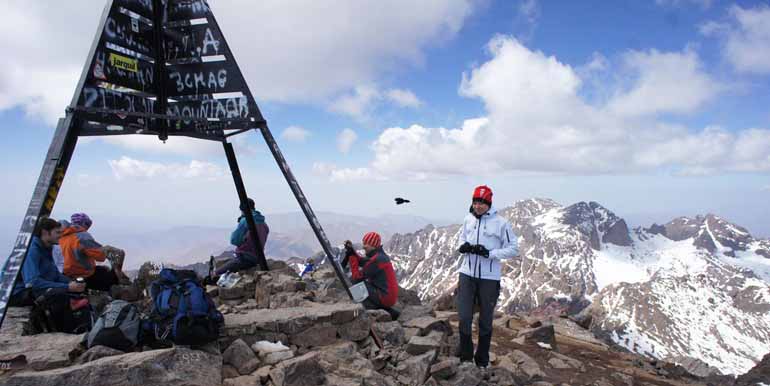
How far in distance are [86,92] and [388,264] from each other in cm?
719

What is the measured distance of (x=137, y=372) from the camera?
5016 millimetres

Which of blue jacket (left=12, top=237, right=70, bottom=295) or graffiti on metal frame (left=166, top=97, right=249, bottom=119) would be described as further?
graffiti on metal frame (left=166, top=97, right=249, bottom=119)

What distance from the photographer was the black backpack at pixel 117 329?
228 inches

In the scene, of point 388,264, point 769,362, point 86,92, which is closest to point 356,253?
point 388,264

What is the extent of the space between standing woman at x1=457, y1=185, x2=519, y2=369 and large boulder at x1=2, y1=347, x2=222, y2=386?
503 cm

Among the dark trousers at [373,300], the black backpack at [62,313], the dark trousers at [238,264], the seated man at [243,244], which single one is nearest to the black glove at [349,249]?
the dark trousers at [373,300]

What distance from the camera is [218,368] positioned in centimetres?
580

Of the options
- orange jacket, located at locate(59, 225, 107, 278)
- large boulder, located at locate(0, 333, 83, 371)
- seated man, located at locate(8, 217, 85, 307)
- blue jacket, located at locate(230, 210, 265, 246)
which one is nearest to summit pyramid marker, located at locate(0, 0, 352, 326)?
large boulder, located at locate(0, 333, 83, 371)

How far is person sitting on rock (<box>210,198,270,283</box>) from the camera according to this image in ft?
43.0

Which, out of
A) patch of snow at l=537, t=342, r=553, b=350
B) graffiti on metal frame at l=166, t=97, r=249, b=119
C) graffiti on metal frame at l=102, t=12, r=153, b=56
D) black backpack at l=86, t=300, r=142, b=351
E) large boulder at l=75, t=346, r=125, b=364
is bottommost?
patch of snow at l=537, t=342, r=553, b=350

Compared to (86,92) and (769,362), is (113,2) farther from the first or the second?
(769,362)

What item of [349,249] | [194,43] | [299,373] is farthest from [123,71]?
[349,249]

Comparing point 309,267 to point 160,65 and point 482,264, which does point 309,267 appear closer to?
point 482,264

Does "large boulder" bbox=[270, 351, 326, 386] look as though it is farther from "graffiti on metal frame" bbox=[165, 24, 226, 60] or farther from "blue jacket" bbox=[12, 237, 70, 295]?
"graffiti on metal frame" bbox=[165, 24, 226, 60]
